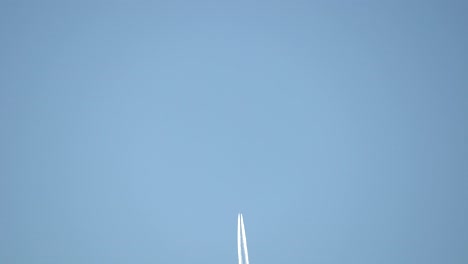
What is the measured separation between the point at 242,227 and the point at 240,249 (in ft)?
2.93

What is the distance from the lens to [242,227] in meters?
15.9

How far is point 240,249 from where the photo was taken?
1560 centimetres
